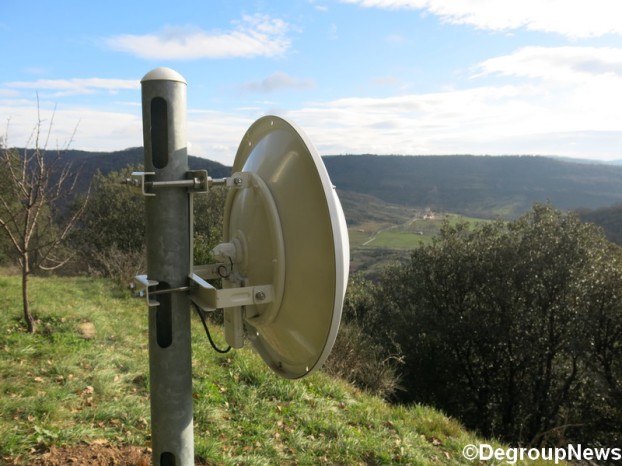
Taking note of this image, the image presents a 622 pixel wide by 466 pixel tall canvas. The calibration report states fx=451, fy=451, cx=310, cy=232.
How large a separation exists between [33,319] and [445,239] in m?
14.7

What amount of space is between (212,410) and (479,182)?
8127 centimetres

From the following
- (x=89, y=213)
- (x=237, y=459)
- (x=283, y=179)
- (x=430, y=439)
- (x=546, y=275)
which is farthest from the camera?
(x=89, y=213)

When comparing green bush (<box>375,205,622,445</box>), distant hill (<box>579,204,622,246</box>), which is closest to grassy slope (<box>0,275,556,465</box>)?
green bush (<box>375,205,622,445</box>)

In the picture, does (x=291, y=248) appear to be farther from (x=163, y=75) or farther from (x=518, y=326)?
(x=518, y=326)

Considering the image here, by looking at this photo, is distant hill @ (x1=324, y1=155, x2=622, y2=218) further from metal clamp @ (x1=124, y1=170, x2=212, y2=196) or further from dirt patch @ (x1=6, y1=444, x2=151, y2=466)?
metal clamp @ (x1=124, y1=170, x2=212, y2=196)

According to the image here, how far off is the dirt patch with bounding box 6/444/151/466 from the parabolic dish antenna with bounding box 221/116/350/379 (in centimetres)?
194

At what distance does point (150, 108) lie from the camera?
188 cm

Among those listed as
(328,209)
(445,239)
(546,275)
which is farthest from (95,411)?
(445,239)

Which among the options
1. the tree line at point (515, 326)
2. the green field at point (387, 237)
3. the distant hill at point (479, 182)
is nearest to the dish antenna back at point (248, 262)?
the tree line at point (515, 326)

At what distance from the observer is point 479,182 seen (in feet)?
260

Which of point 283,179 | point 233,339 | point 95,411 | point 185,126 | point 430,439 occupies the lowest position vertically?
point 430,439

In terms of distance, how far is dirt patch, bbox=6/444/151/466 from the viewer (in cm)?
331

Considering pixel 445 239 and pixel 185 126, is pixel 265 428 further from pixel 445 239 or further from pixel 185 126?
pixel 445 239

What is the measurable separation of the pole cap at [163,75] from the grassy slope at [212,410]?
10.2 ft
